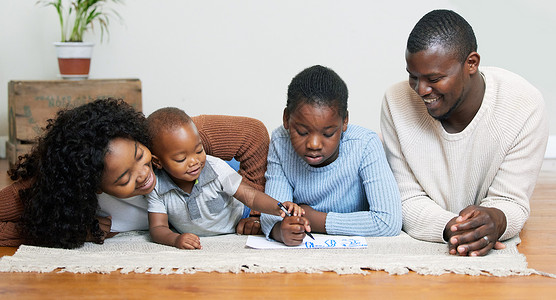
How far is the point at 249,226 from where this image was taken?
Result: 2.23 m

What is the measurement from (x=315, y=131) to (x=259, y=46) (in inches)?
86.2

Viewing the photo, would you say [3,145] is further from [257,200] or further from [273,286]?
[273,286]

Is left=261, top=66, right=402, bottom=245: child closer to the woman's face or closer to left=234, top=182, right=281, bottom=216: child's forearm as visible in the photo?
left=234, top=182, right=281, bottom=216: child's forearm

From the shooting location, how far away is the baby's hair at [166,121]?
76.9 inches

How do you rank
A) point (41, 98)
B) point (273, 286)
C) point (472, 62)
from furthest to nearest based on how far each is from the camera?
point (41, 98)
point (472, 62)
point (273, 286)

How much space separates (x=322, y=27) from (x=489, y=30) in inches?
37.6

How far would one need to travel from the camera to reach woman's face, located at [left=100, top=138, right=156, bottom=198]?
192cm

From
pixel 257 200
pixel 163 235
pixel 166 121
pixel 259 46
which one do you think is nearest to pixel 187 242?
pixel 163 235

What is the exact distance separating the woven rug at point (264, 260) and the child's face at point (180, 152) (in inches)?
9.1

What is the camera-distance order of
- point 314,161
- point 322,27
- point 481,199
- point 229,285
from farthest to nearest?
point 322,27
point 481,199
point 314,161
point 229,285

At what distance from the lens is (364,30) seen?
4055 millimetres

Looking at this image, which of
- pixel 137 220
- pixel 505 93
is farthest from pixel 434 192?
pixel 137 220

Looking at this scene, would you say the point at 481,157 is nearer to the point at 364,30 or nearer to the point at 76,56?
the point at 364,30

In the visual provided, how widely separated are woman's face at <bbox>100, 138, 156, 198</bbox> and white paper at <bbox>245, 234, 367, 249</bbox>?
1.21 feet
